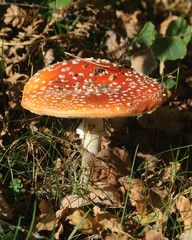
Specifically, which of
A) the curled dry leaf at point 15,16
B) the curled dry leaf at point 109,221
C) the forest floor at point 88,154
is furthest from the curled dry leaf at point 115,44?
the curled dry leaf at point 109,221

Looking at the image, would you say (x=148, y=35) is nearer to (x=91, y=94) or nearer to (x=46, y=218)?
(x=91, y=94)

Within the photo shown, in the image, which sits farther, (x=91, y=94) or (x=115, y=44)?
(x=115, y=44)

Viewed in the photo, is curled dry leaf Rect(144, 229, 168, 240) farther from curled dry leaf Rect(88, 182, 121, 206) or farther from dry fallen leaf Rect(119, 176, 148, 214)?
curled dry leaf Rect(88, 182, 121, 206)

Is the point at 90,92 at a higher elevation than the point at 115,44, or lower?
lower

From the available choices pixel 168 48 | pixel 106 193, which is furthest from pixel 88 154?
pixel 168 48

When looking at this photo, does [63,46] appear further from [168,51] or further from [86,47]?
[168,51]

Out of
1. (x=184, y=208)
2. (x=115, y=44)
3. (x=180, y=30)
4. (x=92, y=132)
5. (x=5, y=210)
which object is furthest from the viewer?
(x=115, y=44)

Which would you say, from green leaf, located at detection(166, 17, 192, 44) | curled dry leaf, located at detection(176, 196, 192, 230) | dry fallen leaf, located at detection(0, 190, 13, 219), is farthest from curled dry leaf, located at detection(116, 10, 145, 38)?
dry fallen leaf, located at detection(0, 190, 13, 219)

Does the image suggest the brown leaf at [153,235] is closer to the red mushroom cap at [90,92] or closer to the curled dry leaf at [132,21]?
the red mushroom cap at [90,92]
